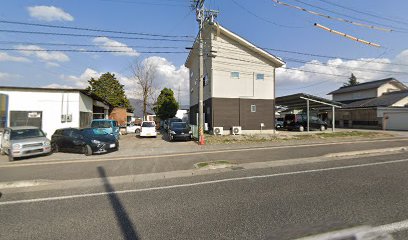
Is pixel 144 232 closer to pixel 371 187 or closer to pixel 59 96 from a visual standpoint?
pixel 371 187

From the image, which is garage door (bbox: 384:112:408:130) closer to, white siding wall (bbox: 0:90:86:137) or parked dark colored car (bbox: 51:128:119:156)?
parked dark colored car (bbox: 51:128:119:156)

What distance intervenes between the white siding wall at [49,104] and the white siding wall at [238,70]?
38.9 ft

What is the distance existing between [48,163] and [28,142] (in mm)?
2510

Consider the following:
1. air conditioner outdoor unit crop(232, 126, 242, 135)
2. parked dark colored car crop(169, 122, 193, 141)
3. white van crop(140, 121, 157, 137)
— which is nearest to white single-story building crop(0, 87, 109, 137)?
white van crop(140, 121, 157, 137)

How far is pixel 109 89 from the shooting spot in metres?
48.5

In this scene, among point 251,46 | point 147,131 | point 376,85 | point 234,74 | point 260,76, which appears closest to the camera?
point 147,131

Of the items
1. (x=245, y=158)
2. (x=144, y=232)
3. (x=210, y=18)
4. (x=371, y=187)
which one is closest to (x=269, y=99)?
(x=210, y=18)

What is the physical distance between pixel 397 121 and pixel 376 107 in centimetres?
280

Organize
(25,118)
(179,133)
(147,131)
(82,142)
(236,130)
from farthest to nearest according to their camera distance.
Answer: (147,131), (236,130), (179,133), (25,118), (82,142)

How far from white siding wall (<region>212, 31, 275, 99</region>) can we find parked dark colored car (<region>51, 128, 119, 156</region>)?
11.5 metres

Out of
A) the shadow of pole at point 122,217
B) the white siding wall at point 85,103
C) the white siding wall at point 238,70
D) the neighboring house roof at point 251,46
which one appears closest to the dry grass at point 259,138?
the white siding wall at point 238,70

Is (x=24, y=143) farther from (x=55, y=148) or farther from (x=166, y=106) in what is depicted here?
(x=166, y=106)

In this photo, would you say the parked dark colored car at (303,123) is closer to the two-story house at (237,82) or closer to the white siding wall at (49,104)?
the two-story house at (237,82)

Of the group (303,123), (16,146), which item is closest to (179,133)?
(16,146)
